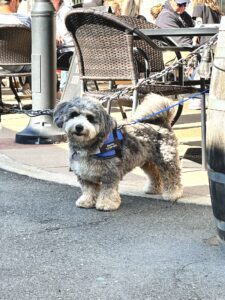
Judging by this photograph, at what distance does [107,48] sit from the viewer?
734 cm

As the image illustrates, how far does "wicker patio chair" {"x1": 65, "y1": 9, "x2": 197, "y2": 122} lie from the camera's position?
280 inches

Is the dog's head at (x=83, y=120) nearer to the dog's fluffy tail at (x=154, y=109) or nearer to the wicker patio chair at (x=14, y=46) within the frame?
the dog's fluffy tail at (x=154, y=109)

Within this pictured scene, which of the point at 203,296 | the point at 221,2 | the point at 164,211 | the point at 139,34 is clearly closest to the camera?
the point at 203,296

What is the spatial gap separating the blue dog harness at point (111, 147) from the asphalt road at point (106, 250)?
1.40 feet

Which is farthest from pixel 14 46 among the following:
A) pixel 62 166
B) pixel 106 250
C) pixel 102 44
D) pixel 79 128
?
pixel 106 250

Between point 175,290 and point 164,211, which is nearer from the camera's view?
point 175,290

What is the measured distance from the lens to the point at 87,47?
7.54 meters

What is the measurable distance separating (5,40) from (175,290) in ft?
22.7

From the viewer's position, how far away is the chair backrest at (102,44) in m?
7.14

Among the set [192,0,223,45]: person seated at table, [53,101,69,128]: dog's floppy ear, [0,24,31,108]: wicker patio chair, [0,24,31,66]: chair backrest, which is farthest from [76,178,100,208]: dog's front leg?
[192,0,223,45]: person seated at table

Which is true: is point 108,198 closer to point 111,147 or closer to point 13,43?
point 111,147

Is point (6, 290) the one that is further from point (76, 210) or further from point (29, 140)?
point (29, 140)

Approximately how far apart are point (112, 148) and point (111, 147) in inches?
0.6

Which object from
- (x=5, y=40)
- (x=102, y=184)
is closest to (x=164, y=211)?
(x=102, y=184)
